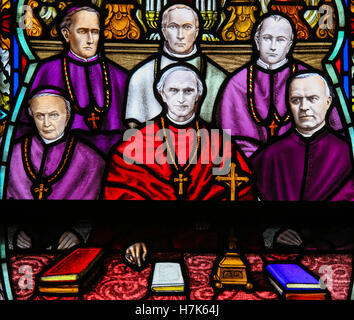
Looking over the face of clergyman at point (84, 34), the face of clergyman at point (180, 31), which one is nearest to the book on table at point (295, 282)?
the face of clergyman at point (180, 31)

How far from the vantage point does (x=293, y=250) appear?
171 inches

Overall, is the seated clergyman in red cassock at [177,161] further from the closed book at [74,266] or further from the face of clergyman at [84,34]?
the face of clergyman at [84,34]

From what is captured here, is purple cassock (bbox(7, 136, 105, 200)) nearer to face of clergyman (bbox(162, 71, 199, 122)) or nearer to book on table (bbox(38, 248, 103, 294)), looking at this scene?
book on table (bbox(38, 248, 103, 294))

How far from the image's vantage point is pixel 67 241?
14.3 feet

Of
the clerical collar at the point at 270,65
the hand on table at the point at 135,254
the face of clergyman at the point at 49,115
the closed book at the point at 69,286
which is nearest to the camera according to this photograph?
the closed book at the point at 69,286

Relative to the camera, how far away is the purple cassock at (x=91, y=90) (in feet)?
14.8

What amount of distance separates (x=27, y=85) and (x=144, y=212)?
1271 millimetres

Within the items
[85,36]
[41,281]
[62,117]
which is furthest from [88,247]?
[85,36]

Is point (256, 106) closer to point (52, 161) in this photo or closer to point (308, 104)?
point (308, 104)

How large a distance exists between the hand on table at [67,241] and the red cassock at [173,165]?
347 mm

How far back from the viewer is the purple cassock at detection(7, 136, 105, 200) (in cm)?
438

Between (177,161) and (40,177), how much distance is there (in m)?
0.94

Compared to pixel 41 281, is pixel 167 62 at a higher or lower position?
higher

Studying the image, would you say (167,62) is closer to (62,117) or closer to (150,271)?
(62,117)
